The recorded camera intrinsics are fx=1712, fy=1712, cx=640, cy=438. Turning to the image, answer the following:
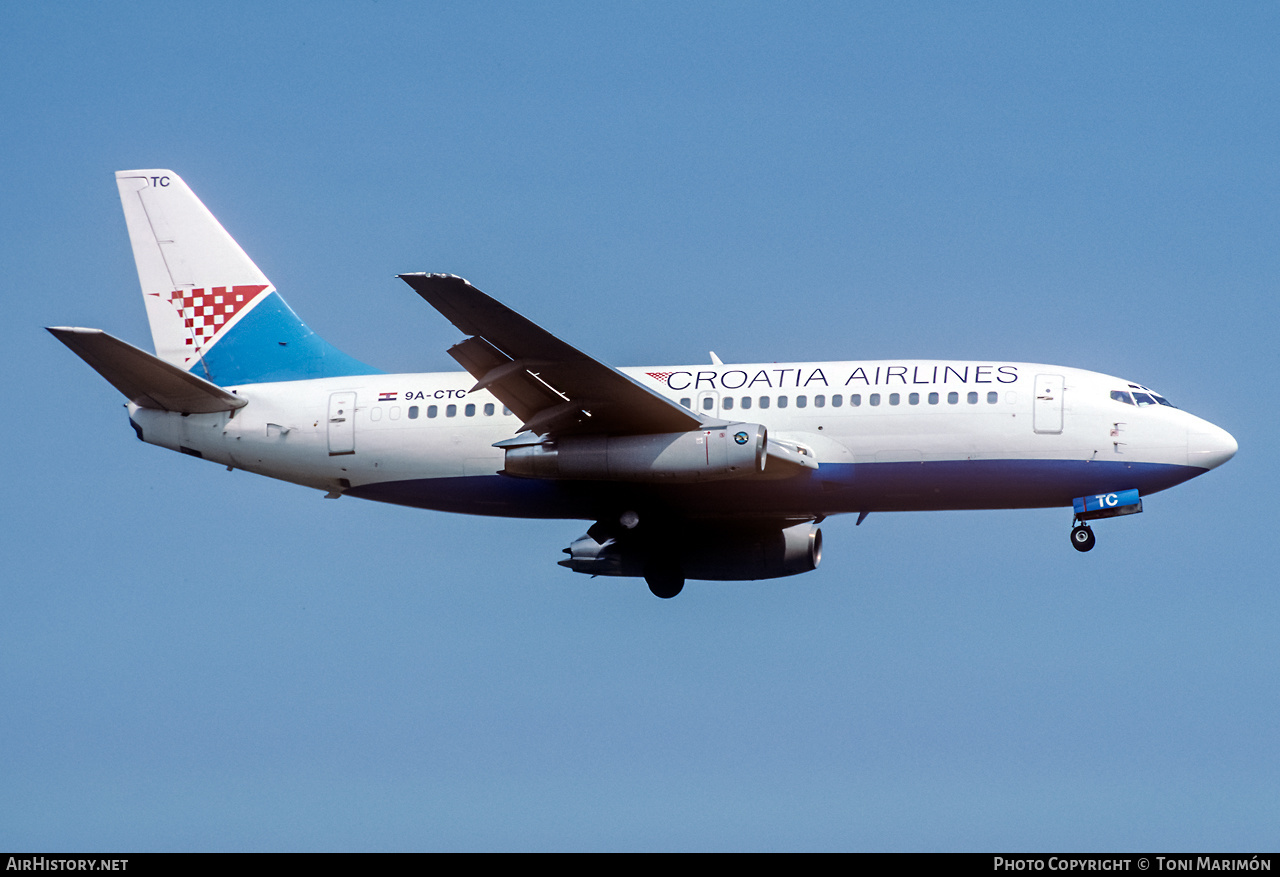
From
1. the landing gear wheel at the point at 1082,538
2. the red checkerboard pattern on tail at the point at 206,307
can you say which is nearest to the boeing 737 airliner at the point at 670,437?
the landing gear wheel at the point at 1082,538

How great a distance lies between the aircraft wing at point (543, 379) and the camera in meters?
35.4

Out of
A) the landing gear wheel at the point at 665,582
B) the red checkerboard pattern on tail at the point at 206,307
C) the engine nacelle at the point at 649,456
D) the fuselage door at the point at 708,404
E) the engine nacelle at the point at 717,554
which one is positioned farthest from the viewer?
the red checkerboard pattern on tail at the point at 206,307

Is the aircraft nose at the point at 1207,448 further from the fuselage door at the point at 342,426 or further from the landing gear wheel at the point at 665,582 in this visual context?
the fuselage door at the point at 342,426

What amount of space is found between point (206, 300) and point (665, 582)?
14000 mm

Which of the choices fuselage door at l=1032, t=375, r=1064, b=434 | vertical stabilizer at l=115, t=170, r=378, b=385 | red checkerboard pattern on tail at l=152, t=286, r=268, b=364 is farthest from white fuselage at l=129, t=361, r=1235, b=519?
red checkerboard pattern on tail at l=152, t=286, r=268, b=364

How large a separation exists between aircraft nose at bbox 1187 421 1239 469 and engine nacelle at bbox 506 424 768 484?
9607 millimetres

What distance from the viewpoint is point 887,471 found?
38.2 m

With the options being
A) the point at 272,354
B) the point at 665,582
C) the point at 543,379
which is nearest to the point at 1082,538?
the point at 665,582

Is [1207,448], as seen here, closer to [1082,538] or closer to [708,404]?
[1082,538]

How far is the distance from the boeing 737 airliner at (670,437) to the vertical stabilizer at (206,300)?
7.5 inches

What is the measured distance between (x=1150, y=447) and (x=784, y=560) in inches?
367

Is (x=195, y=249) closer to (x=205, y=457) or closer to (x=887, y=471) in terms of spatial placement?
(x=205, y=457)

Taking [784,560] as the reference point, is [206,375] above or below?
above
